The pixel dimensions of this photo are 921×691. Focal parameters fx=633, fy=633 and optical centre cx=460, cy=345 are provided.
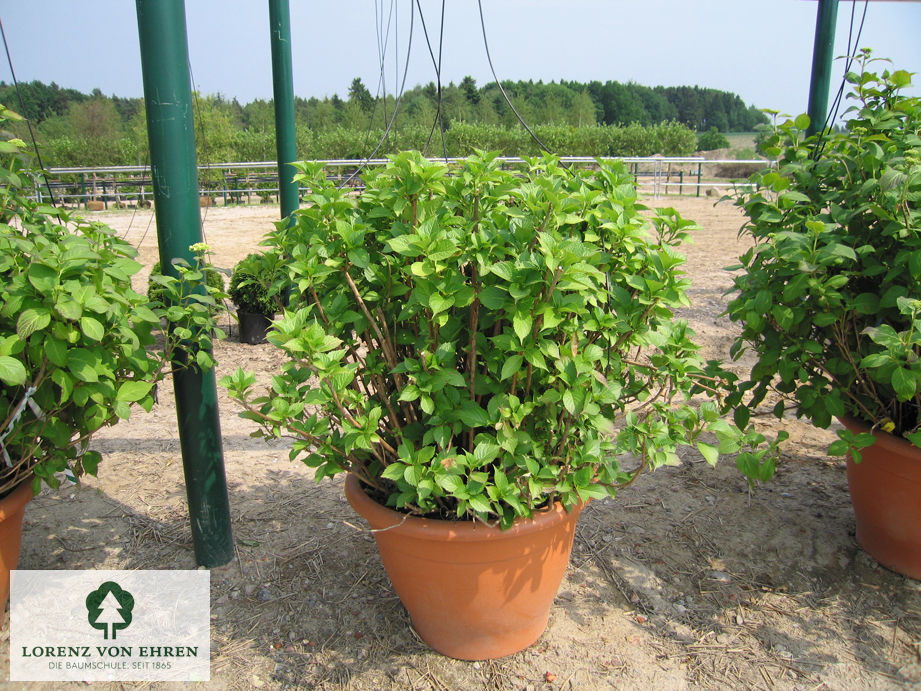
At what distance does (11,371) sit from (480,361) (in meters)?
1.01

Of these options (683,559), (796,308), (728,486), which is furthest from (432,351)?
(728,486)

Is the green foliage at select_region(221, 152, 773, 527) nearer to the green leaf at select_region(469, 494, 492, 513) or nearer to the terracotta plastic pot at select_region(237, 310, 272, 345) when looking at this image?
the green leaf at select_region(469, 494, 492, 513)

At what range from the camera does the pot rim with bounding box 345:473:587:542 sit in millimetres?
1451

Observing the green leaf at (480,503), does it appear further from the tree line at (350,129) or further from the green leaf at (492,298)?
the tree line at (350,129)

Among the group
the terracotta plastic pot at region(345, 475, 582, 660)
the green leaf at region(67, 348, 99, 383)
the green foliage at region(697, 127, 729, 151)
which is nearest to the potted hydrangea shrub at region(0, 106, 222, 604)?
the green leaf at region(67, 348, 99, 383)

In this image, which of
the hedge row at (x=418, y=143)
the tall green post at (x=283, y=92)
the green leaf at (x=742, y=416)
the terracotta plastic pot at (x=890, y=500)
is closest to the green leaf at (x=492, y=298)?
the green leaf at (x=742, y=416)

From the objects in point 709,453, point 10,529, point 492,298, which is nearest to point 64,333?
point 10,529

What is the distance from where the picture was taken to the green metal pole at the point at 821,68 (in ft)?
8.48

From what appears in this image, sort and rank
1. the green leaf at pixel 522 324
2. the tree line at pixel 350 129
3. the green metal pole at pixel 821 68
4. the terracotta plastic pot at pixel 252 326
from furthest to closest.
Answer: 1. the tree line at pixel 350 129
2. the terracotta plastic pot at pixel 252 326
3. the green metal pole at pixel 821 68
4. the green leaf at pixel 522 324

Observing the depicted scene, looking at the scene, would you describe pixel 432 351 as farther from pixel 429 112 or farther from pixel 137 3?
pixel 429 112

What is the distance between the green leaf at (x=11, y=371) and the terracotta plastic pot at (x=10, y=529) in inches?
23.1

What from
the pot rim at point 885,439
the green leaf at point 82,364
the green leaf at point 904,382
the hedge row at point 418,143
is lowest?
the pot rim at point 885,439

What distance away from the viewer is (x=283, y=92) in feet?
11.5

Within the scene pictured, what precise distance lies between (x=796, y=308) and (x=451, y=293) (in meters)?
1.07
